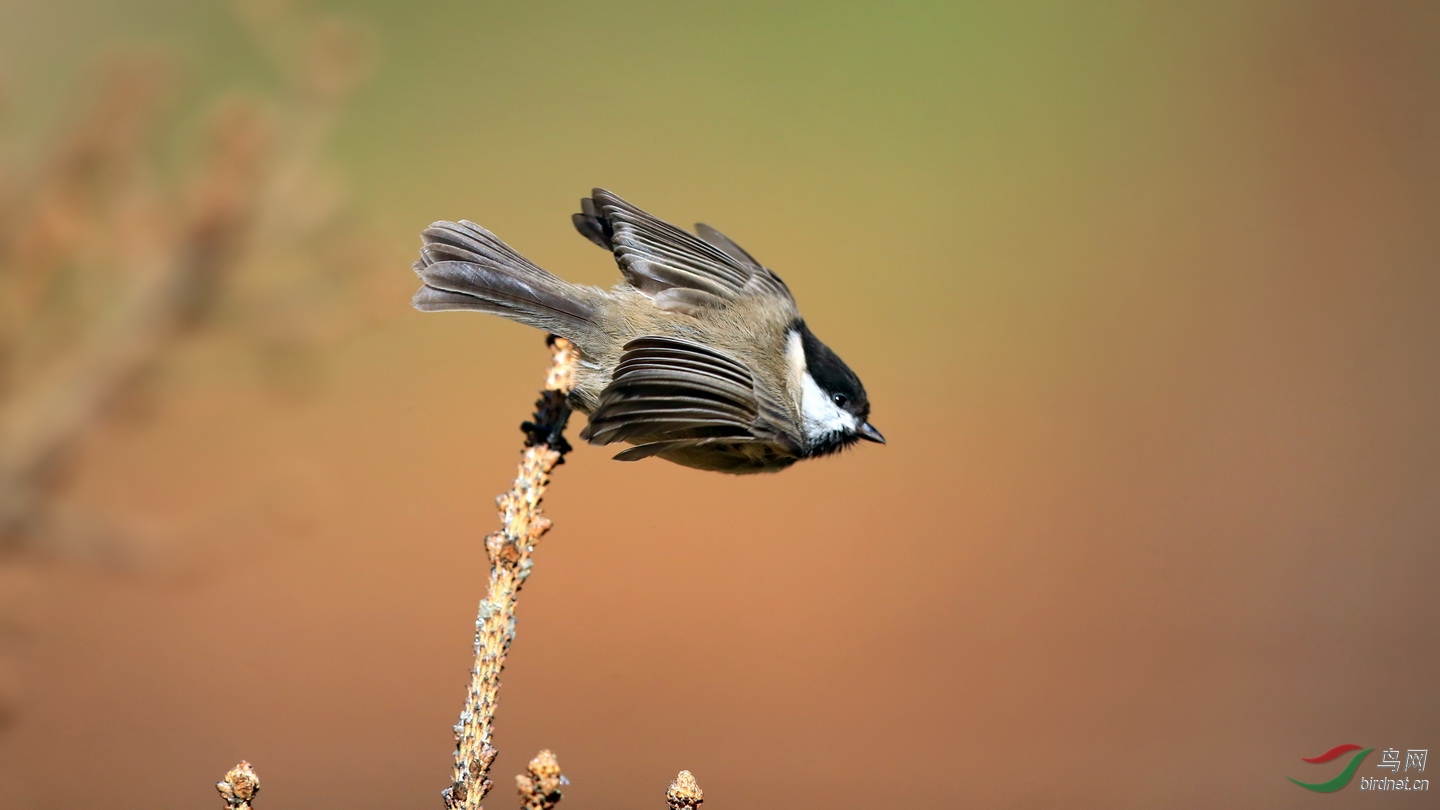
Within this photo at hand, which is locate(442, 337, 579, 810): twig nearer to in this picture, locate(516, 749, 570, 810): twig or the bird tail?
locate(516, 749, 570, 810): twig

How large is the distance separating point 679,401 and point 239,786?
2.17 feet

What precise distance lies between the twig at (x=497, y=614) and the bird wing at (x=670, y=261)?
16.8 inches

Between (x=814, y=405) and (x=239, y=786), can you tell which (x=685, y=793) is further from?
(x=814, y=405)

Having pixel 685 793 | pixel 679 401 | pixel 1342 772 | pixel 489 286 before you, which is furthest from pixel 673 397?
pixel 1342 772

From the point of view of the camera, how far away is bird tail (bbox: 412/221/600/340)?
1357 mm

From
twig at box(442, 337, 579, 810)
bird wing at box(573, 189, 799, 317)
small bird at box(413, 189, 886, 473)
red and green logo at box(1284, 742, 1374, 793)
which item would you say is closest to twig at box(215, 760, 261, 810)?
twig at box(442, 337, 579, 810)

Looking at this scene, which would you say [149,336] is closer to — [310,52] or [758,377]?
[310,52]

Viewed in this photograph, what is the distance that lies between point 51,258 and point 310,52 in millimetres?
754

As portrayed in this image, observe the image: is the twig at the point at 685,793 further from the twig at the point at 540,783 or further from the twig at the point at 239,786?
the twig at the point at 239,786

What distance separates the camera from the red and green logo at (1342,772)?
223 cm

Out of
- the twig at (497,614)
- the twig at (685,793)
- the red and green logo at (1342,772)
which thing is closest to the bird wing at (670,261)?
the twig at (497,614)

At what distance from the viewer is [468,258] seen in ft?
Answer: 4.64

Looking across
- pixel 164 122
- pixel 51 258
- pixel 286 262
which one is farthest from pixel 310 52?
pixel 51 258

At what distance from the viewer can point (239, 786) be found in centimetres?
74
